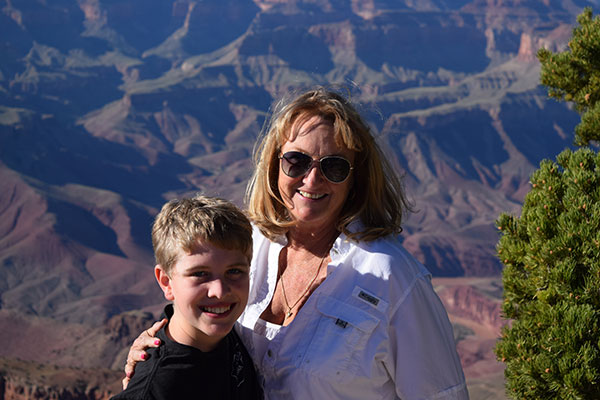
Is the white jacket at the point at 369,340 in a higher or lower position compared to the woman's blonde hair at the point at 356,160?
lower

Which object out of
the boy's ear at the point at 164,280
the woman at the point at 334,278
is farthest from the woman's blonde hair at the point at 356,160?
the boy's ear at the point at 164,280

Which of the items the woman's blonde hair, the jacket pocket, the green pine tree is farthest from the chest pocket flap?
the green pine tree

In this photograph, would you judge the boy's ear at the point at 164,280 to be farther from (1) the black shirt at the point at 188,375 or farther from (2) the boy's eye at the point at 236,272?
(2) the boy's eye at the point at 236,272

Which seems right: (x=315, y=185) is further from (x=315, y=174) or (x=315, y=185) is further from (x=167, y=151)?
(x=167, y=151)

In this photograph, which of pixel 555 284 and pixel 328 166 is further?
pixel 555 284

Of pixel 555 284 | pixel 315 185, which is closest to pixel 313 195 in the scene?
pixel 315 185

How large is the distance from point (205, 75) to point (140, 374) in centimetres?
16822

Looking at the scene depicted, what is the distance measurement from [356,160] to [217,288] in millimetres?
1052

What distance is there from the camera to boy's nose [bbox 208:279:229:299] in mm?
2768

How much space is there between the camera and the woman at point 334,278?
2.97 metres

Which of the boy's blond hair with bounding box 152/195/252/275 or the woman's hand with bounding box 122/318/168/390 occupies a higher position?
the boy's blond hair with bounding box 152/195/252/275

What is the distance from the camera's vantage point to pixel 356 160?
340cm

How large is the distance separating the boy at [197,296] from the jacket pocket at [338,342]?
0.36 meters

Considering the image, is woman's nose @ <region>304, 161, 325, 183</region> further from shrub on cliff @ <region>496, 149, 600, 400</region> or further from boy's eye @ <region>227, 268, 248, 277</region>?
shrub on cliff @ <region>496, 149, 600, 400</region>
